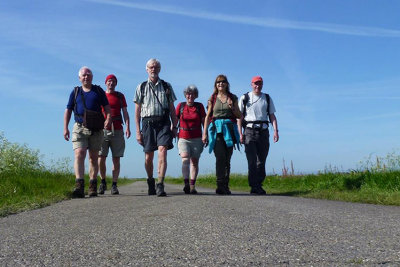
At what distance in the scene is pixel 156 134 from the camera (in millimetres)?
7184

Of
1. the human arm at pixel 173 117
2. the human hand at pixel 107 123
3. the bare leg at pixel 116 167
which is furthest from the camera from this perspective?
the bare leg at pixel 116 167

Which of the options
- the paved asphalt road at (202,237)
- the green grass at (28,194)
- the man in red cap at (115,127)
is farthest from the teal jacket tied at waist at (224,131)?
the paved asphalt road at (202,237)

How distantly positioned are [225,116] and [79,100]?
2.54 meters

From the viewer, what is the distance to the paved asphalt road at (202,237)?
2496 millimetres

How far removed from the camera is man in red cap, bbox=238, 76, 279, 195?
806cm

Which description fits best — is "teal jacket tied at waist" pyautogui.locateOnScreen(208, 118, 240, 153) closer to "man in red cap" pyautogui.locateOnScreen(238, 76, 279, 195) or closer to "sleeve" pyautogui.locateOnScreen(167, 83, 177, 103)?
"man in red cap" pyautogui.locateOnScreen(238, 76, 279, 195)

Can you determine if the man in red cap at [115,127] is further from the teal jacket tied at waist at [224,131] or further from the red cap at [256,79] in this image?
the red cap at [256,79]

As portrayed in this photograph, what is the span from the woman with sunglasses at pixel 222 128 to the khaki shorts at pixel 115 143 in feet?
5.50

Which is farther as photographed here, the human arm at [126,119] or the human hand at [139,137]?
the human arm at [126,119]

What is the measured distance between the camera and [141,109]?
7332mm

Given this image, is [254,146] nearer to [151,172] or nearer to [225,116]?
[225,116]

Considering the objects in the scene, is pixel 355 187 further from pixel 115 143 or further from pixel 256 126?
pixel 115 143

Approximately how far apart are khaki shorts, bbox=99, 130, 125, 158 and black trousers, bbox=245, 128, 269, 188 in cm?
239

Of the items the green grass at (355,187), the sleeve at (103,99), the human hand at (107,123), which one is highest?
the sleeve at (103,99)
